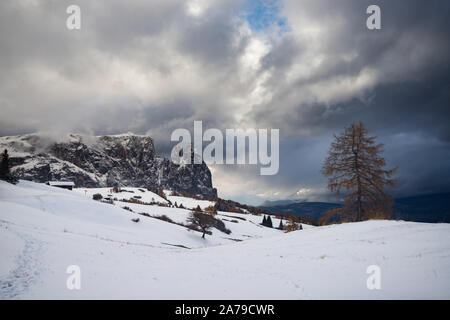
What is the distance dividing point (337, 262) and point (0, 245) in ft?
63.0

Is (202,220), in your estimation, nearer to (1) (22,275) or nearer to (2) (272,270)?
(2) (272,270)

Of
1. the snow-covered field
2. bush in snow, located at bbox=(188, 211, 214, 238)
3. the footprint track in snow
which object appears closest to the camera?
the snow-covered field

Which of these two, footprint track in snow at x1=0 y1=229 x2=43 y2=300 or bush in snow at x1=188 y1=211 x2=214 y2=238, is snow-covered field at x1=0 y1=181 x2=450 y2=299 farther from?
bush in snow at x1=188 y1=211 x2=214 y2=238

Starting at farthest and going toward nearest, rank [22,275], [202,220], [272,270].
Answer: [202,220] < [272,270] < [22,275]

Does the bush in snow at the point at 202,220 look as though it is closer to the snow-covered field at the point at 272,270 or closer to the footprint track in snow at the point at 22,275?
the snow-covered field at the point at 272,270

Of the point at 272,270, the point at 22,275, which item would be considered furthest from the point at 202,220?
the point at 22,275

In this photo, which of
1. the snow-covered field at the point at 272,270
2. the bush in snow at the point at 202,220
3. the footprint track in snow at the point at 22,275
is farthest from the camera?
the bush in snow at the point at 202,220

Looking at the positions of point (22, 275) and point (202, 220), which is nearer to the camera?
point (22, 275)

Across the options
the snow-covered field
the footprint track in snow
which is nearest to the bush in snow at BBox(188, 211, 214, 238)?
the snow-covered field

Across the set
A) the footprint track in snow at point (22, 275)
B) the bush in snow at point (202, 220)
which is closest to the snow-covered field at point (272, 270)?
the footprint track in snow at point (22, 275)

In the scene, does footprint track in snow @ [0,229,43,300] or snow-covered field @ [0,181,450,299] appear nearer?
snow-covered field @ [0,181,450,299]

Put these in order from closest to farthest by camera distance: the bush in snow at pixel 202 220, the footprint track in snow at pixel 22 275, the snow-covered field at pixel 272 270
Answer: the snow-covered field at pixel 272 270 < the footprint track in snow at pixel 22 275 < the bush in snow at pixel 202 220

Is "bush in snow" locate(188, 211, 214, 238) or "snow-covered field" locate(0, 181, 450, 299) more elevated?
"snow-covered field" locate(0, 181, 450, 299)
